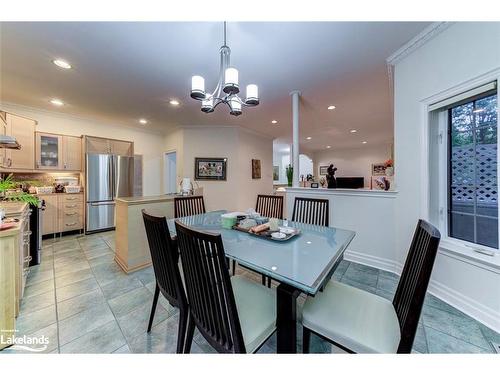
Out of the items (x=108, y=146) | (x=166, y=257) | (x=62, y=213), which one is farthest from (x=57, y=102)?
(x=166, y=257)

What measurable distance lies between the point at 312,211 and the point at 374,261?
3.75 ft

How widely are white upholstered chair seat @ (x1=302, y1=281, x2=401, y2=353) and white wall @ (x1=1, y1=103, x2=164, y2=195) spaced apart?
204 inches

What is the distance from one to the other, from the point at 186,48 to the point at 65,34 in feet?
3.56

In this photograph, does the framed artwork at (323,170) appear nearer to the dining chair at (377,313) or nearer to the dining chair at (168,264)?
the dining chair at (377,313)

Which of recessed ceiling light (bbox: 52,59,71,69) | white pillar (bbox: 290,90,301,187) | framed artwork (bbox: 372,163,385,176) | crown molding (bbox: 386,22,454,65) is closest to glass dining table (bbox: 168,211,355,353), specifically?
white pillar (bbox: 290,90,301,187)

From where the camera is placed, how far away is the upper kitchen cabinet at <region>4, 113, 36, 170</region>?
3092mm

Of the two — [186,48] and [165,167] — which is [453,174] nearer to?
[186,48]

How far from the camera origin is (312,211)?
2.31m

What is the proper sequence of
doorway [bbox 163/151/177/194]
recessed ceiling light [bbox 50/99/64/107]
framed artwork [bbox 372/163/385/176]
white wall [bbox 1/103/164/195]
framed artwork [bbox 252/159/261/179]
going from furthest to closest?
framed artwork [bbox 372/163/385/176] → doorway [bbox 163/151/177/194] → framed artwork [bbox 252/159/261/179] → white wall [bbox 1/103/164/195] → recessed ceiling light [bbox 50/99/64/107]

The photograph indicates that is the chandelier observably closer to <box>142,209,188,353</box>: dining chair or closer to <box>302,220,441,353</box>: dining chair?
<box>142,209,188,353</box>: dining chair

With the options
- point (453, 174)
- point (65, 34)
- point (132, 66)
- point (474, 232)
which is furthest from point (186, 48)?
point (474, 232)

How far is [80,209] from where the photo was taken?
3986 mm
